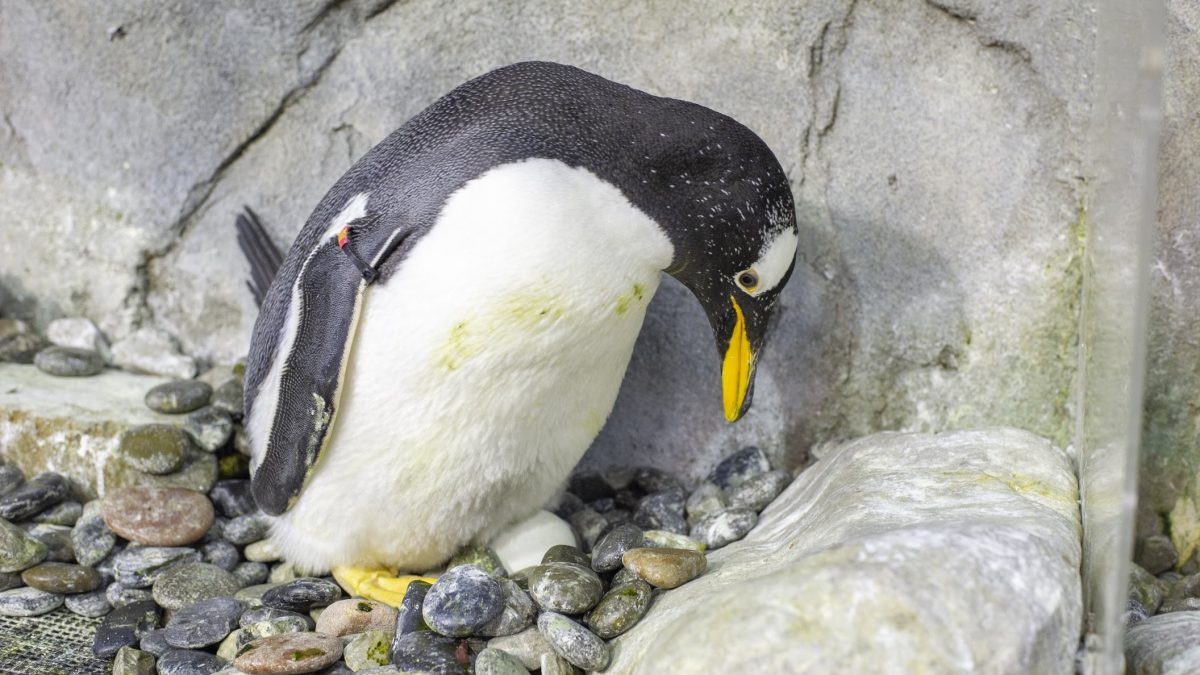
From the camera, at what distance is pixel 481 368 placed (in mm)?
1727

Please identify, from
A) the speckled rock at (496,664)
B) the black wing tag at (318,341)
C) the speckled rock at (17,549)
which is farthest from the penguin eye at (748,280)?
the speckled rock at (17,549)

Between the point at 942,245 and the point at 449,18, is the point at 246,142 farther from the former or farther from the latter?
the point at 942,245

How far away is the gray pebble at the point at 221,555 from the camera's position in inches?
81.5

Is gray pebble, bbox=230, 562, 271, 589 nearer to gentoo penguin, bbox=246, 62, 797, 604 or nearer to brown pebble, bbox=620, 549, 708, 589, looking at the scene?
gentoo penguin, bbox=246, 62, 797, 604

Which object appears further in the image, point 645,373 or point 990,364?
point 645,373

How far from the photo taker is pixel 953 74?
206 cm

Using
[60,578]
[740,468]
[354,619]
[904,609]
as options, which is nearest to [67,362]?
Result: [60,578]

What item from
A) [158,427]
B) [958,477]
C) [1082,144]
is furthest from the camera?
[158,427]

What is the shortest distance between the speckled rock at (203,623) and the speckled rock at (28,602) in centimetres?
22

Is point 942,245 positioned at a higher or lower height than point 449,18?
lower

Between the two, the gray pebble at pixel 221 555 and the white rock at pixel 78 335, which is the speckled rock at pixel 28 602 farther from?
the white rock at pixel 78 335

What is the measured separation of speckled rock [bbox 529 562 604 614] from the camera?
166 cm

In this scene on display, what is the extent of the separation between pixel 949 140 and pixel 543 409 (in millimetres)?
866

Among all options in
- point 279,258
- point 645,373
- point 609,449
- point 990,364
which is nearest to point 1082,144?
point 990,364
